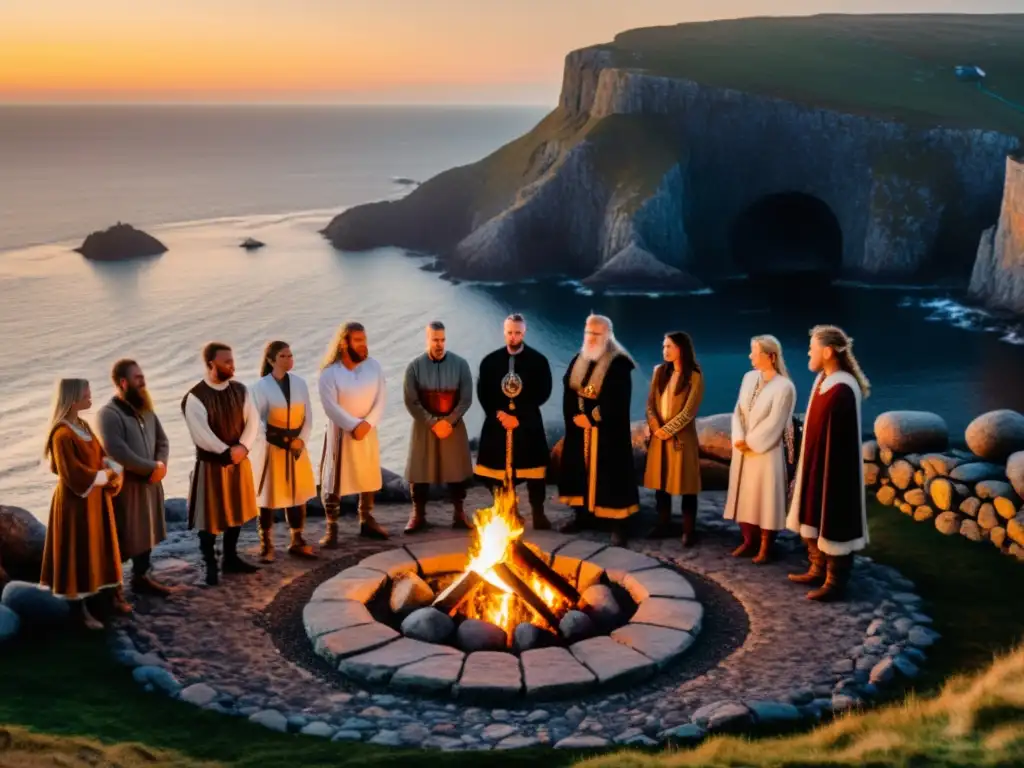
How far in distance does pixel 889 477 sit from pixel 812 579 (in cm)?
309

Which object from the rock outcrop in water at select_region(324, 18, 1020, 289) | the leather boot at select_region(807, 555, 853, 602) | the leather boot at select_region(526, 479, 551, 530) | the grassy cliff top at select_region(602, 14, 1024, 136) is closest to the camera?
the leather boot at select_region(807, 555, 853, 602)

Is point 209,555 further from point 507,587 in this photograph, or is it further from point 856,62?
point 856,62

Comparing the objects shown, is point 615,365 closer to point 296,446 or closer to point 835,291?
point 296,446

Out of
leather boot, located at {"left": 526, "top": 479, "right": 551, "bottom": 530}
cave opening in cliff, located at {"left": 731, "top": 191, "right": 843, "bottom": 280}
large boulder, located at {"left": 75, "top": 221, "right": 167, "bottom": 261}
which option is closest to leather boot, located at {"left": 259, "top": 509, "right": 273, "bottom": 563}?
leather boot, located at {"left": 526, "top": 479, "right": 551, "bottom": 530}

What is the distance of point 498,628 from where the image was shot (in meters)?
9.34

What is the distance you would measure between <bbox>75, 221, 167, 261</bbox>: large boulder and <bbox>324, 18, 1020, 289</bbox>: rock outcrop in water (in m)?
21.1

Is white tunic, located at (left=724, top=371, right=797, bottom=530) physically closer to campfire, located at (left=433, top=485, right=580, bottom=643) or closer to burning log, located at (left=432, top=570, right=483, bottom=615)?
campfire, located at (left=433, top=485, right=580, bottom=643)

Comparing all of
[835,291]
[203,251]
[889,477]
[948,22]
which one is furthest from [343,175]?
[889,477]

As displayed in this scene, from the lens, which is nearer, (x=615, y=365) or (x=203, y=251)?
(x=615, y=365)

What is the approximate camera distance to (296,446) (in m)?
11.0

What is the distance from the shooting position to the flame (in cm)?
981

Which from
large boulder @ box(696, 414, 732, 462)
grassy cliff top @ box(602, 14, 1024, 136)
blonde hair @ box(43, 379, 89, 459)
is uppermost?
grassy cliff top @ box(602, 14, 1024, 136)

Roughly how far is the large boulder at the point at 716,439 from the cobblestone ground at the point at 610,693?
9.79 ft

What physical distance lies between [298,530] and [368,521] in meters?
0.83
